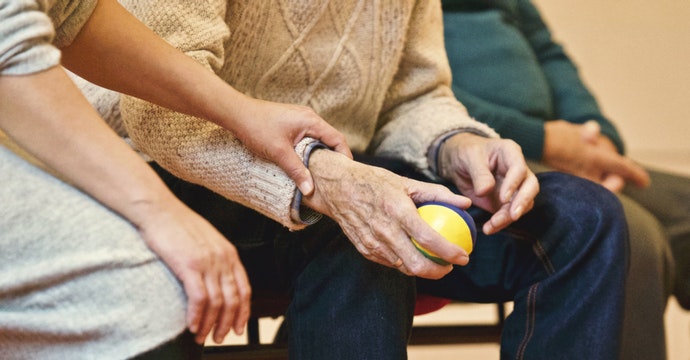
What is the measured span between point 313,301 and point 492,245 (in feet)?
0.86

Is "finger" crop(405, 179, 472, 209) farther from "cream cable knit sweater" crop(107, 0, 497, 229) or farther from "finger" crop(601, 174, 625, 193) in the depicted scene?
"finger" crop(601, 174, 625, 193)

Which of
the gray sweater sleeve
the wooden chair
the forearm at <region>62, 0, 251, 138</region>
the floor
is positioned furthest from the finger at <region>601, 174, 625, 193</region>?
the gray sweater sleeve

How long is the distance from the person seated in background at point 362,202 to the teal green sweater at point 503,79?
0.49 meters

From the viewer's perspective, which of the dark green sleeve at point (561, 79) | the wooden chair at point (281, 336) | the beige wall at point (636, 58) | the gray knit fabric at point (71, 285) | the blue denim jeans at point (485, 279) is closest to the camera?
the gray knit fabric at point (71, 285)

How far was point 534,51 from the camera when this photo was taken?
6.07ft

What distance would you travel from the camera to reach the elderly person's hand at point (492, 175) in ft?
2.95

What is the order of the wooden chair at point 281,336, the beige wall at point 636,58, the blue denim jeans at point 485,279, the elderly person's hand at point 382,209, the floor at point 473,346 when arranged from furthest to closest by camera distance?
the beige wall at point 636,58 < the floor at point 473,346 < the wooden chair at point 281,336 < the blue denim jeans at point 485,279 < the elderly person's hand at point 382,209

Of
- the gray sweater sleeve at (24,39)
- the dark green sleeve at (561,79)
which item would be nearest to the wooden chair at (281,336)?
the gray sweater sleeve at (24,39)

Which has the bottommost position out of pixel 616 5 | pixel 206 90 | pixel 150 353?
pixel 616 5

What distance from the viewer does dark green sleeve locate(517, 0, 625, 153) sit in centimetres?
174

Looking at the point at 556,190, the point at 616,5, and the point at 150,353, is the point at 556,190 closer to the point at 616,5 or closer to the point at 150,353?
the point at 150,353

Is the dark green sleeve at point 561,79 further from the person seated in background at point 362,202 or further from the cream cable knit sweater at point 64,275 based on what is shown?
the cream cable knit sweater at point 64,275

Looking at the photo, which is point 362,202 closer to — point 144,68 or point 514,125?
point 144,68

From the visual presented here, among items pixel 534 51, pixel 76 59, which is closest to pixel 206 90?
pixel 76 59
